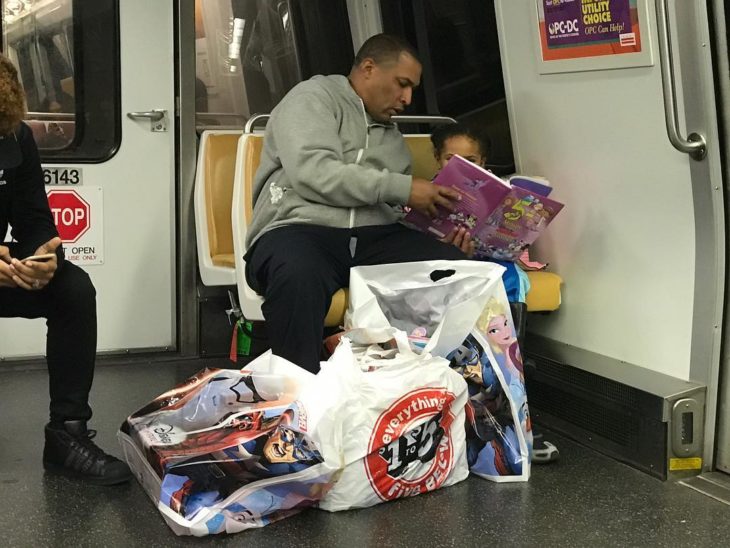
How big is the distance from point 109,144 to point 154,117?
25 cm

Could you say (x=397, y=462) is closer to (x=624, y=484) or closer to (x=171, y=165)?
(x=624, y=484)

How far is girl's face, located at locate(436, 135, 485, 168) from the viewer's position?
137 inches

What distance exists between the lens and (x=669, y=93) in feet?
8.51

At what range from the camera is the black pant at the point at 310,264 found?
2.79 meters

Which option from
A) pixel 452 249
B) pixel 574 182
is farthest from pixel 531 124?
pixel 452 249

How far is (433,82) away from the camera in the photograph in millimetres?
A: 4707

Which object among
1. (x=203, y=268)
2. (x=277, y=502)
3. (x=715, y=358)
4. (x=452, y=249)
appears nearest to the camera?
(x=277, y=502)

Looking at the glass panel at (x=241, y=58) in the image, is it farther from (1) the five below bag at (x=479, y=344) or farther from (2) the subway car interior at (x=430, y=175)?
(1) the five below bag at (x=479, y=344)

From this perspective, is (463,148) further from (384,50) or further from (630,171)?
(630,171)

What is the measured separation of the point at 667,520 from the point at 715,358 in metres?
0.59

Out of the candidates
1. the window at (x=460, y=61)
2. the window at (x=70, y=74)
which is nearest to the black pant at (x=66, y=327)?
the window at (x=70, y=74)

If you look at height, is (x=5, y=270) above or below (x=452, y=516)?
above

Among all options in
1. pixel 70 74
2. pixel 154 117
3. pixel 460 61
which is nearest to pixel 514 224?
pixel 460 61

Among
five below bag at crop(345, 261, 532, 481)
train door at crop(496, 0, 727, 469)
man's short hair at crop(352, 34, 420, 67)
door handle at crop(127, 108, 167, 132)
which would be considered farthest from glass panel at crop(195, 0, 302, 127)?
five below bag at crop(345, 261, 532, 481)
